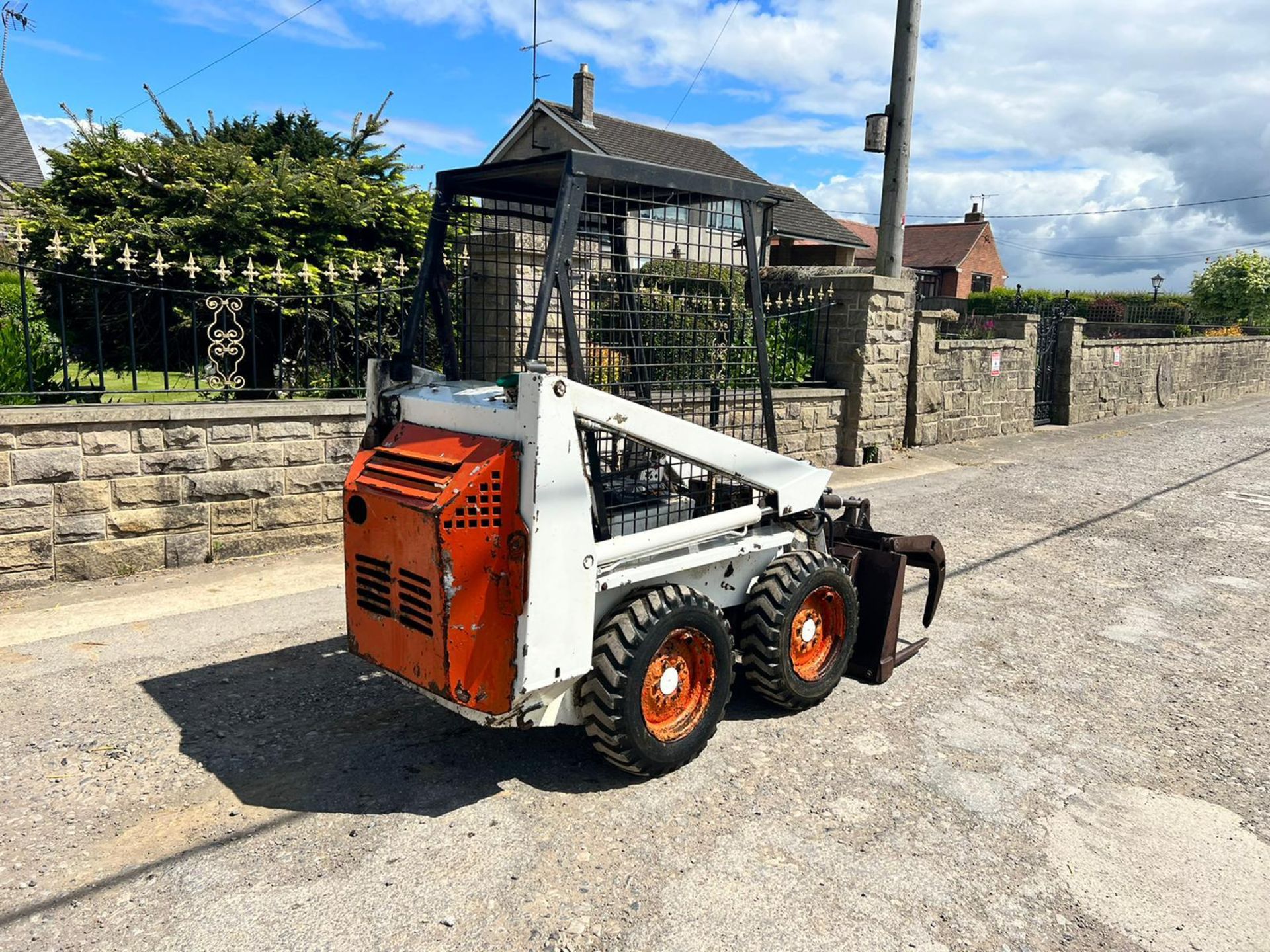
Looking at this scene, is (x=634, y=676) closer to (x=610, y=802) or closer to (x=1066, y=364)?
(x=610, y=802)

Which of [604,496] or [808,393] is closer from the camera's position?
[604,496]

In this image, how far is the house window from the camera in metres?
3.79

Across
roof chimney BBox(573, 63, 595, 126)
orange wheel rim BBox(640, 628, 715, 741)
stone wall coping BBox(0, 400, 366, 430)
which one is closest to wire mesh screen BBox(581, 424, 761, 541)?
orange wheel rim BBox(640, 628, 715, 741)

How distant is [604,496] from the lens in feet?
11.6

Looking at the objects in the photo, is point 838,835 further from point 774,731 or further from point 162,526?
point 162,526

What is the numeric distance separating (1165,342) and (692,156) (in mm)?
18395

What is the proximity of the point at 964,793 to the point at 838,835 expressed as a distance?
0.67m

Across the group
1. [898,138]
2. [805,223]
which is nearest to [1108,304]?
[805,223]

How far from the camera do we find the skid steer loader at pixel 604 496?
9.98ft

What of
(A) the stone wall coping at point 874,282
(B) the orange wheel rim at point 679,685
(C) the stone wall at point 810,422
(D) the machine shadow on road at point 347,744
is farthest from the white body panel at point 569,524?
(A) the stone wall coping at point 874,282

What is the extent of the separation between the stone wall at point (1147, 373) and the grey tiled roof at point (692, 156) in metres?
11.9

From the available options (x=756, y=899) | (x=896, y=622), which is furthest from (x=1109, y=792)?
(x=756, y=899)

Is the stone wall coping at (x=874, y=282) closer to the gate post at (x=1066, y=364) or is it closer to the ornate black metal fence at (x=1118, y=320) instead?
the ornate black metal fence at (x=1118, y=320)

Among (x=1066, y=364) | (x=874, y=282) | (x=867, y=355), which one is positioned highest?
(x=874, y=282)
